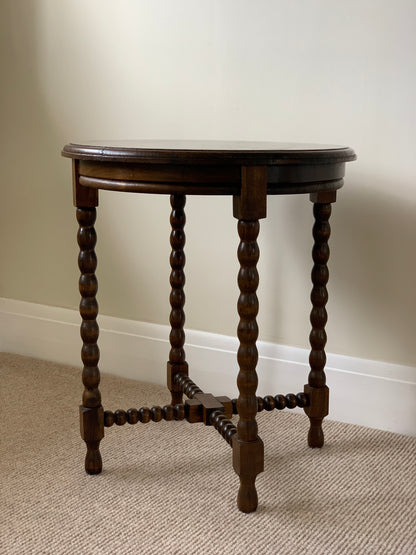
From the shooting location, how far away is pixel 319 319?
5.62 feet

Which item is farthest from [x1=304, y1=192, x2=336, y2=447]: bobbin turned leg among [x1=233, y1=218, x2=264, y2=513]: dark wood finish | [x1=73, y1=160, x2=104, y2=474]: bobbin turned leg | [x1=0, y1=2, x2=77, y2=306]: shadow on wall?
[x1=0, y1=2, x2=77, y2=306]: shadow on wall

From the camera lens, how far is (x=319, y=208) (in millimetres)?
1655

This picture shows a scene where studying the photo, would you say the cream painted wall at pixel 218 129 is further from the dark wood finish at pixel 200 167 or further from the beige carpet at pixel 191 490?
the dark wood finish at pixel 200 167

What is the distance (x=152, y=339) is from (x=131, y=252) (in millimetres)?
256

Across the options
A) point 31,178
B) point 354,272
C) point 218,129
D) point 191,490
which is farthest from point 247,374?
point 31,178

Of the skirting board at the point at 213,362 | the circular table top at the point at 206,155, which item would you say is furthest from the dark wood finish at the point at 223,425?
the circular table top at the point at 206,155

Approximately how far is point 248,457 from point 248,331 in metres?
0.24

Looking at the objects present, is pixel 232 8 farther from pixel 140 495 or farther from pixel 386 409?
pixel 140 495

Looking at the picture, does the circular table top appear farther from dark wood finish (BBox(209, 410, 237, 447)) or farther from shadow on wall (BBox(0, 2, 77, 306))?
shadow on wall (BBox(0, 2, 77, 306))

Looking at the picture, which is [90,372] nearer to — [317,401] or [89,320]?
[89,320]

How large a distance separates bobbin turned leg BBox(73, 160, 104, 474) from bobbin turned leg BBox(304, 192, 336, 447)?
1.54 feet

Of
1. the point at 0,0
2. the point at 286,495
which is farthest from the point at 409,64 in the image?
the point at 0,0

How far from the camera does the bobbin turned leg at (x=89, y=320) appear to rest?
1.54 metres

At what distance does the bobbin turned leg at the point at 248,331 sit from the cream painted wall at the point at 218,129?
1.78ft
